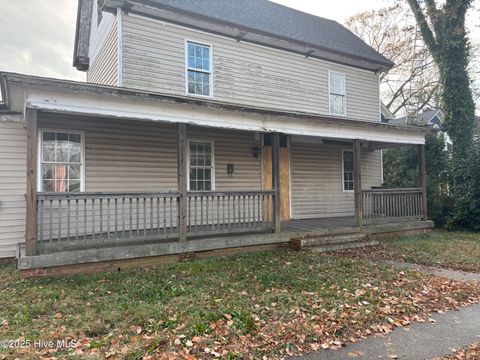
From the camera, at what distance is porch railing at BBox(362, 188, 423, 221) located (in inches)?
397

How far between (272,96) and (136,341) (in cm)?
905

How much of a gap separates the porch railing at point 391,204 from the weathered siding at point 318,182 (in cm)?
207

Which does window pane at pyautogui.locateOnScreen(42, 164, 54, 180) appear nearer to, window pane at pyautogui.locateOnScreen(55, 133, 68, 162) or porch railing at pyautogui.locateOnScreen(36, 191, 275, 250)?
window pane at pyautogui.locateOnScreen(55, 133, 68, 162)

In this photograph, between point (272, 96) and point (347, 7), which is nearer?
point (272, 96)

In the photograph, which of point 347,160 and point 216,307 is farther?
point 347,160

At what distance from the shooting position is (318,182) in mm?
12195

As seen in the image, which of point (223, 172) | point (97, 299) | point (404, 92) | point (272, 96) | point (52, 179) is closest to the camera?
point (97, 299)

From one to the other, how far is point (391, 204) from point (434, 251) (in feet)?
7.70

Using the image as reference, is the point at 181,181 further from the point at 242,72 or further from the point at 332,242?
the point at 242,72

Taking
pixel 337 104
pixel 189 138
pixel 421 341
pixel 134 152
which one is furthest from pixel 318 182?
pixel 421 341

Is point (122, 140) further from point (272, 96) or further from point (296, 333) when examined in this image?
point (296, 333)

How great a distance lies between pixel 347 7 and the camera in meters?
27.4

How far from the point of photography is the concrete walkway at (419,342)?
3436mm

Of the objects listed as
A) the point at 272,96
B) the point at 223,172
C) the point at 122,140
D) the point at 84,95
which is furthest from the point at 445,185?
the point at 84,95
